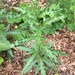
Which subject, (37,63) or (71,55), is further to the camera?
(71,55)

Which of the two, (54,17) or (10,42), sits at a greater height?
(54,17)

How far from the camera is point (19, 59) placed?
12.7ft

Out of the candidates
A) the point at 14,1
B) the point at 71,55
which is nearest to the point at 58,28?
the point at 71,55

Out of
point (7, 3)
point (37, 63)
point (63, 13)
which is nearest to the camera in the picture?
point (37, 63)

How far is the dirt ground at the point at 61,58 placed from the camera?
3.74m

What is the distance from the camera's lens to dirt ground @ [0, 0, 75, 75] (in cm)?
374

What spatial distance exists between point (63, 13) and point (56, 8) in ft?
0.57

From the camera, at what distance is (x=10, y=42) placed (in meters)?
4.06

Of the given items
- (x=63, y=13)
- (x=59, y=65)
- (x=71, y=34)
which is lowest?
(x=59, y=65)

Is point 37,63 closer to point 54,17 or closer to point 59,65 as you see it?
point 59,65

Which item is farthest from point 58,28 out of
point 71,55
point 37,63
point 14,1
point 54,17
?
point 14,1

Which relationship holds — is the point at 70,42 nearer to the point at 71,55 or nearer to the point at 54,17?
the point at 71,55

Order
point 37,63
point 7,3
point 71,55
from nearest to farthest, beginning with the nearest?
point 37,63 < point 71,55 < point 7,3

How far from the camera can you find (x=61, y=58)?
3.87 meters
